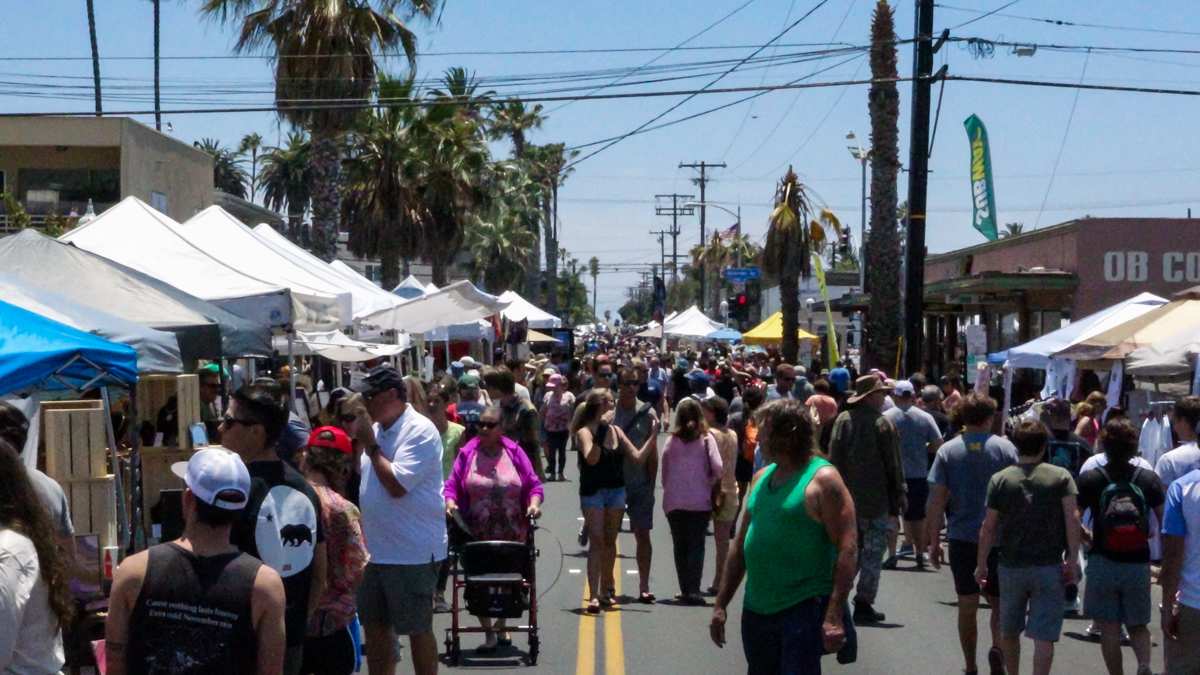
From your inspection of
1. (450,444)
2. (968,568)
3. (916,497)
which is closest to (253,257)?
(450,444)

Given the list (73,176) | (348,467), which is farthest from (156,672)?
(73,176)

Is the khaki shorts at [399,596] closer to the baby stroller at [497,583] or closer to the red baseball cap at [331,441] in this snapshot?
the red baseball cap at [331,441]

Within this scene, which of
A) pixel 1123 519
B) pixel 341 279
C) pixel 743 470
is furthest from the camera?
pixel 341 279

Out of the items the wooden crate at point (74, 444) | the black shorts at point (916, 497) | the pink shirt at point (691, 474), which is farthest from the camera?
the black shorts at point (916, 497)

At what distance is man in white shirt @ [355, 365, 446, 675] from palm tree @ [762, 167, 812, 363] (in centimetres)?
3752

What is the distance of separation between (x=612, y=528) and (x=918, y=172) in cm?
1291

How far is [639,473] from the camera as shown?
40.6ft

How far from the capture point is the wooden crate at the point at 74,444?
8.85 meters

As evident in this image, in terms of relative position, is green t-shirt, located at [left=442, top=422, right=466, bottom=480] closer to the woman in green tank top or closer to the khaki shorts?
the khaki shorts

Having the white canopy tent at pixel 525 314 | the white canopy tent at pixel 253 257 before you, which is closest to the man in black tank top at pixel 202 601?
the white canopy tent at pixel 253 257

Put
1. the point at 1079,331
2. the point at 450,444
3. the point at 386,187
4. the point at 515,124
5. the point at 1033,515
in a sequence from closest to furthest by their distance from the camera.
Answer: the point at 1033,515, the point at 450,444, the point at 1079,331, the point at 386,187, the point at 515,124

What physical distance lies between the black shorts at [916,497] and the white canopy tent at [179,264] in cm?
590

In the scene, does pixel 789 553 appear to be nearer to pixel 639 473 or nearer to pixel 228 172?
pixel 639 473

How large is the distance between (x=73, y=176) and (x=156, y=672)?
35445 millimetres
